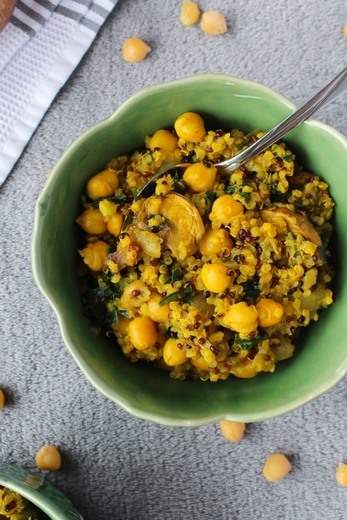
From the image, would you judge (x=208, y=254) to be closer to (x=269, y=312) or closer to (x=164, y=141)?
(x=269, y=312)

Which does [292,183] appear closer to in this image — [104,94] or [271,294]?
[271,294]

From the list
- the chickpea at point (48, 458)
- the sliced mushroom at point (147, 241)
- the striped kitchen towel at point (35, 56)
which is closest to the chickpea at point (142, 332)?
the sliced mushroom at point (147, 241)

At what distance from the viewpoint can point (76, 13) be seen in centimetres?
175

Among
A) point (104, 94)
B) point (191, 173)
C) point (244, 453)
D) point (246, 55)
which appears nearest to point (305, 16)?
point (246, 55)

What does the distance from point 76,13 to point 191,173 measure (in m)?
0.68

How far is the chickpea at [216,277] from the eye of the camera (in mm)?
1248

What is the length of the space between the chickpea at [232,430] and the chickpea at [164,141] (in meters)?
0.67

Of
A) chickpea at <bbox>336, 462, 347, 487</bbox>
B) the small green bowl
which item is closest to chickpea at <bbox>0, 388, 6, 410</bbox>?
the small green bowl

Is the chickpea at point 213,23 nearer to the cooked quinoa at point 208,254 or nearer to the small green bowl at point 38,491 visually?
the cooked quinoa at point 208,254

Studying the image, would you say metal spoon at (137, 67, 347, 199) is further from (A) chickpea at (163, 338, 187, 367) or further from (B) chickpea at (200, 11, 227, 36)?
(B) chickpea at (200, 11, 227, 36)

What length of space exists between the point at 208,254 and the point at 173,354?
203mm

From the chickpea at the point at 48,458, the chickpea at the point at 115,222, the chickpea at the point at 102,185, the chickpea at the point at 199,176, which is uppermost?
the chickpea at the point at 199,176

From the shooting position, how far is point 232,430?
166cm

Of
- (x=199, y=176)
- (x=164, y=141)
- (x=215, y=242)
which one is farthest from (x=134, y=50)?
(x=215, y=242)
